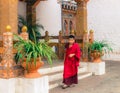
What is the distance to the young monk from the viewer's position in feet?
24.0

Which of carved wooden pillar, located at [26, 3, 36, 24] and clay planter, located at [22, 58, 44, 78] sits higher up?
carved wooden pillar, located at [26, 3, 36, 24]

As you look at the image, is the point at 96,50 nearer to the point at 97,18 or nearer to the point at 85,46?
the point at 85,46

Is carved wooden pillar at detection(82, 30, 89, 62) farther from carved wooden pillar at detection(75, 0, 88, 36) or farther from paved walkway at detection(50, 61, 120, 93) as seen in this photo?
paved walkway at detection(50, 61, 120, 93)

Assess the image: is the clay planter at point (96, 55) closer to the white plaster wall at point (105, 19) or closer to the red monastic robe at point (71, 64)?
the red monastic robe at point (71, 64)

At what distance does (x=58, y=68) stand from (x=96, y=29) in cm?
649

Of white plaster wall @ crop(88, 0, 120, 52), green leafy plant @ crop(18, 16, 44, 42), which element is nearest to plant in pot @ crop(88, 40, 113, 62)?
green leafy plant @ crop(18, 16, 44, 42)

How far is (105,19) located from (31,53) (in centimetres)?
904

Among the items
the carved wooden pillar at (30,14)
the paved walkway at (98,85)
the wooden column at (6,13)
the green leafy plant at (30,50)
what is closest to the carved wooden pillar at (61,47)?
the paved walkway at (98,85)

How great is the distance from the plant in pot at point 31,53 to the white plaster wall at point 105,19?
340 inches

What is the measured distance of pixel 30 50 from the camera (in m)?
5.97

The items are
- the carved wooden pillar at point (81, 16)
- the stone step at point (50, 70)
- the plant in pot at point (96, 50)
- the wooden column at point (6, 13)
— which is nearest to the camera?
the wooden column at point (6, 13)

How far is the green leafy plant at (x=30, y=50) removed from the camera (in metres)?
5.88

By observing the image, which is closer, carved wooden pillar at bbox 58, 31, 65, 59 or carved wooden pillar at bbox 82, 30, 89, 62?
carved wooden pillar at bbox 82, 30, 89, 62

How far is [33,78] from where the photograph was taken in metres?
5.96
